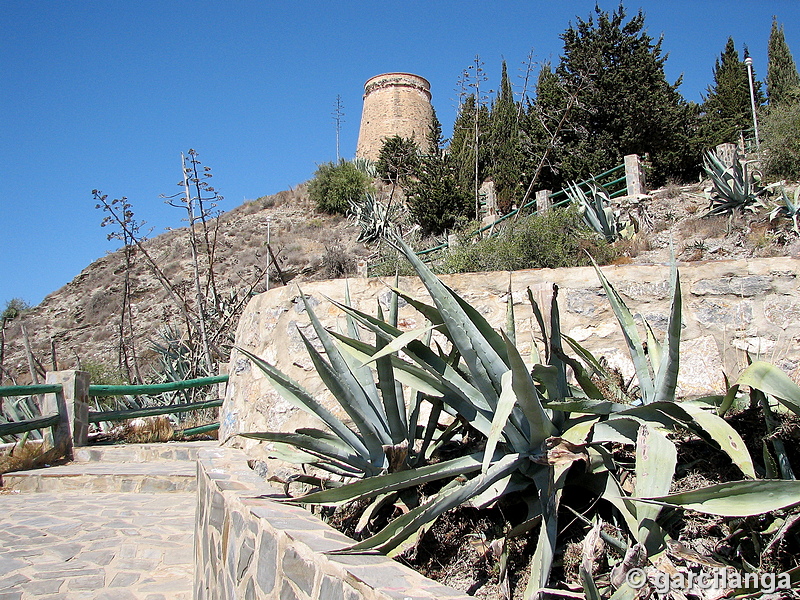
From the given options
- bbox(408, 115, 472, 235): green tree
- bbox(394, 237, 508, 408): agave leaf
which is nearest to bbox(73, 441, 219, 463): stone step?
bbox(394, 237, 508, 408): agave leaf

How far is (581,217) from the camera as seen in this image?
832cm

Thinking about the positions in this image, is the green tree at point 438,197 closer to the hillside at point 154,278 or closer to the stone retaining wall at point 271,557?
the hillside at point 154,278

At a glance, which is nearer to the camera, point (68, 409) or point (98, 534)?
point (98, 534)

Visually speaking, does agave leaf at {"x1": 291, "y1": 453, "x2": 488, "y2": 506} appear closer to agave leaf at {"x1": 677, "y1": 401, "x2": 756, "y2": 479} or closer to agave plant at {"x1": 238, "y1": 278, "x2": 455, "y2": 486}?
agave plant at {"x1": 238, "y1": 278, "x2": 455, "y2": 486}

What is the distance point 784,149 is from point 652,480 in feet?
42.2

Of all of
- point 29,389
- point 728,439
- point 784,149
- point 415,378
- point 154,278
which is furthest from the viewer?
point 154,278

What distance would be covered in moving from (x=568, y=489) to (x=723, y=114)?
22976 millimetres

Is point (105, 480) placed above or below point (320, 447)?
below

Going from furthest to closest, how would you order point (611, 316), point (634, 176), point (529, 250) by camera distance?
point (634, 176) < point (529, 250) < point (611, 316)

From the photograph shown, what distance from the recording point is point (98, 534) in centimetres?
Answer: 391

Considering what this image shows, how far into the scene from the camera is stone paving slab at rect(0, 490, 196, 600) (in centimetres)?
309

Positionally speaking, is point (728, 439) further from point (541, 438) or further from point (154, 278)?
point (154, 278)

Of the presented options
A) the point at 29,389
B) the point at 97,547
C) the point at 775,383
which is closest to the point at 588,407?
the point at 775,383

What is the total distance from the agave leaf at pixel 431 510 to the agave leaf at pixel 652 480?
36 cm
